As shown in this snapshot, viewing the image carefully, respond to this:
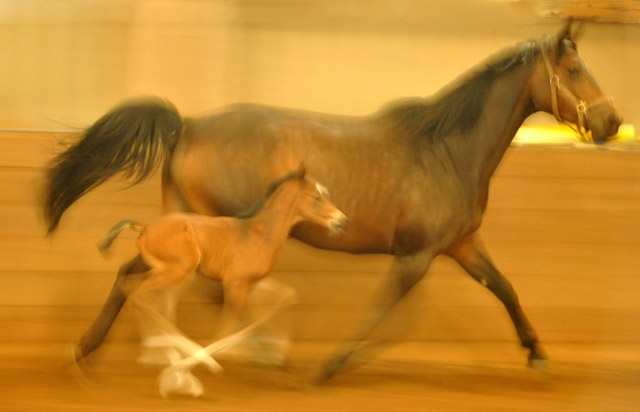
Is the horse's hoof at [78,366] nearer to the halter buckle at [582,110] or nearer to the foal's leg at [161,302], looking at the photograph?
the foal's leg at [161,302]

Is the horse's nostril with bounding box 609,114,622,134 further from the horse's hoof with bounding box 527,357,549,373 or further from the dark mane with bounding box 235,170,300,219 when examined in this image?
the dark mane with bounding box 235,170,300,219

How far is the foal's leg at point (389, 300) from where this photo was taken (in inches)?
177

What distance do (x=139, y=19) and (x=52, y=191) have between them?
217cm

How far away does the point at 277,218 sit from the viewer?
4215 mm

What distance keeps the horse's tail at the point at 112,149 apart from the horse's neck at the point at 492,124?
157 centimetres

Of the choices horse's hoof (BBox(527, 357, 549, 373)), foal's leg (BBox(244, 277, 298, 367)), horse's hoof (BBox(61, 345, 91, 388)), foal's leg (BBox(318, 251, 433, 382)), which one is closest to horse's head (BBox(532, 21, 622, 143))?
foal's leg (BBox(318, 251, 433, 382))

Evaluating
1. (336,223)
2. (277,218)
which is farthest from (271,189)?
(336,223)

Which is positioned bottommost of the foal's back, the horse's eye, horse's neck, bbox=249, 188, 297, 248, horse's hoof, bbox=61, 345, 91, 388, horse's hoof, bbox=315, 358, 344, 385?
horse's hoof, bbox=61, 345, 91, 388

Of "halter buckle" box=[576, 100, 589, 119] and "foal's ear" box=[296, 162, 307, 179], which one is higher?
"halter buckle" box=[576, 100, 589, 119]

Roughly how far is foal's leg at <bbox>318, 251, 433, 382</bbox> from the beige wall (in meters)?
2.54

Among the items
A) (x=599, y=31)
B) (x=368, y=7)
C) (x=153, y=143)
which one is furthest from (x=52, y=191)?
(x=599, y=31)

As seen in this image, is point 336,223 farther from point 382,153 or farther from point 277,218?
point 382,153

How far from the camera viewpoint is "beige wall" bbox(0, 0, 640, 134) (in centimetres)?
675

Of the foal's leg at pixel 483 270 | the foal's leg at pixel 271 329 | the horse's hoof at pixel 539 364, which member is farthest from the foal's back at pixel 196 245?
the horse's hoof at pixel 539 364
